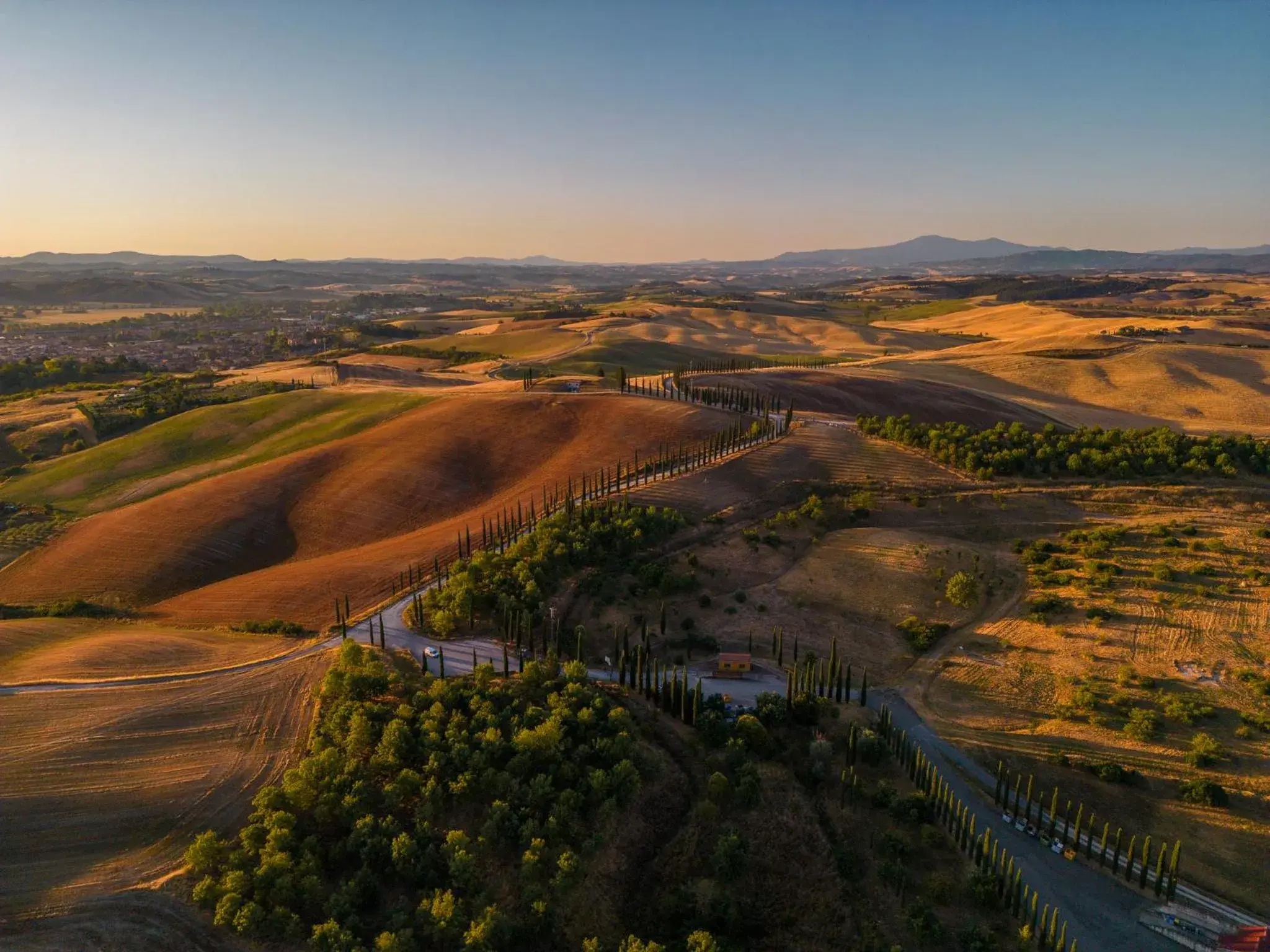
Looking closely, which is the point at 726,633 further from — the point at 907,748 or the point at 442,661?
the point at 442,661

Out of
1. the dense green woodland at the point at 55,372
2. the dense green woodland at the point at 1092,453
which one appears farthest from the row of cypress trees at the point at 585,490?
the dense green woodland at the point at 55,372

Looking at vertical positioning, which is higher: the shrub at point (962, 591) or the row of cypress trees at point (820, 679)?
the shrub at point (962, 591)

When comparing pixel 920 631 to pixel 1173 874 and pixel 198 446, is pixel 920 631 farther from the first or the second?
pixel 198 446

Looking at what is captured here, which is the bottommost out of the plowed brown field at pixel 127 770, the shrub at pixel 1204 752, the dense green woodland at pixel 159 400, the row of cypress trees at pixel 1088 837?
the row of cypress trees at pixel 1088 837

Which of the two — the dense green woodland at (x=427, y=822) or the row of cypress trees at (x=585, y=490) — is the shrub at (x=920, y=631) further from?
the row of cypress trees at (x=585, y=490)

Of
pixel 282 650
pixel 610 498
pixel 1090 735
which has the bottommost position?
pixel 1090 735

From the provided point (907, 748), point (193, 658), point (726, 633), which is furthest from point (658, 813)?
point (193, 658)

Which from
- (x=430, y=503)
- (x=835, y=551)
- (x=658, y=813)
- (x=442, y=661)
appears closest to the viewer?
(x=658, y=813)
